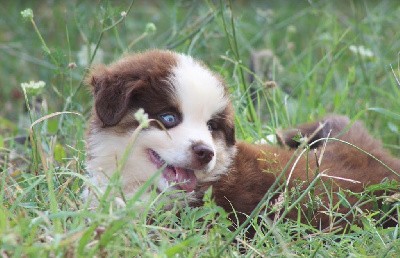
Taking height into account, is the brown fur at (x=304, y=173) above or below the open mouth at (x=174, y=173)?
below

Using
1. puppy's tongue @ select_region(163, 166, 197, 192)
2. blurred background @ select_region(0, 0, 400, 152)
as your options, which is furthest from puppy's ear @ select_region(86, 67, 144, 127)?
blurred background @ select_region(0, 0, 400, 152)

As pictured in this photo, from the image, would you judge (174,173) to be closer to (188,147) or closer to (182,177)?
(182,177)

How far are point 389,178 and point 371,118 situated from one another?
1.45 metres

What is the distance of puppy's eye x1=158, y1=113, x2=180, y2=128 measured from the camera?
4.05 m

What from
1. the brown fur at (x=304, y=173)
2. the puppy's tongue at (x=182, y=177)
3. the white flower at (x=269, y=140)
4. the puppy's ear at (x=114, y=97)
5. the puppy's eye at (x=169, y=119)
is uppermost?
the puppy's ear at (x=114, y=97)

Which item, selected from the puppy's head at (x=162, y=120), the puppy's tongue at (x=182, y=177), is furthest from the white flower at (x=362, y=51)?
the puppy's tongue at (x=182, y=177)

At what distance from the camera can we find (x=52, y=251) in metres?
3.10

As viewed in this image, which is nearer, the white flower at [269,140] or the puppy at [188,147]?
the puppy at [188,147]

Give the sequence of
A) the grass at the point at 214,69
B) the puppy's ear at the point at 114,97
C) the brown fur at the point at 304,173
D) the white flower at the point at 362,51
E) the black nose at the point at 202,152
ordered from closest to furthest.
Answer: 1. the grass at the point at 214,69
2. the black nose at the point at 202,152
3. the puppy's ear at the point at 114,97
4. the brown fur at the point at 304,173
5. the white flower at the point at 362,51

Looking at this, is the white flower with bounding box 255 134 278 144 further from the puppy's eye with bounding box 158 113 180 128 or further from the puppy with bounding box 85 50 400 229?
the puppy's eye with bounding box 158 113 180 128

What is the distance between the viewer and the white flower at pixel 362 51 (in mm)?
6102

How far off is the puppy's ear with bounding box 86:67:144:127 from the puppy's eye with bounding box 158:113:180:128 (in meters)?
0.18

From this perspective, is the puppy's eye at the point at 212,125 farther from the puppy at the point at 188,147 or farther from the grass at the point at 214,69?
the grass at the point at 214,69

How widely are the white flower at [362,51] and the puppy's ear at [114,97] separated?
8.11 ft
